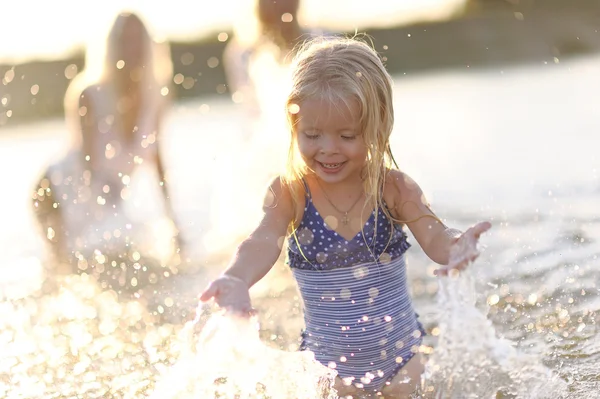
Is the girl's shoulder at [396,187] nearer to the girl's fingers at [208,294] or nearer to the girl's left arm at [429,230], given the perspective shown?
the girl's left arm at [429,230]

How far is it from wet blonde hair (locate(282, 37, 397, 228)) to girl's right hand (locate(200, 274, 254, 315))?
0.74 meters

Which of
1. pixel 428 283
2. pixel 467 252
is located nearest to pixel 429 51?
pixel 428 283

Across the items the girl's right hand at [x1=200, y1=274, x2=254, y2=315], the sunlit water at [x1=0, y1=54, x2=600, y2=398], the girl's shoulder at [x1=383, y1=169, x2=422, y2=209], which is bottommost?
the sunlit water at [x1=0, y1=54, x2=600, y2=398]

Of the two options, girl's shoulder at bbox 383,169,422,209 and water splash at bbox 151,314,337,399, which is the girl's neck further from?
water splash at bbox 151,314,337,399

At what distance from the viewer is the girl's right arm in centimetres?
301

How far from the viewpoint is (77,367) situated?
4.54 metres

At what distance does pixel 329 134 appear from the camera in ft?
11.4

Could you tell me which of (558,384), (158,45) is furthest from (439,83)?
(558,384)

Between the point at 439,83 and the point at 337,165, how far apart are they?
13514mm

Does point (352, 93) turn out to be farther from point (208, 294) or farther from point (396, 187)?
point (208, 294)

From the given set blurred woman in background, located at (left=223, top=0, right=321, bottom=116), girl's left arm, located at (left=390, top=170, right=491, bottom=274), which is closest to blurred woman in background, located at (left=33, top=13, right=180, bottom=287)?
blurred woman in background, located at (left=223, top=0, right=321, bottom=116)

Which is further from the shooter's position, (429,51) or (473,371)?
(429,51)

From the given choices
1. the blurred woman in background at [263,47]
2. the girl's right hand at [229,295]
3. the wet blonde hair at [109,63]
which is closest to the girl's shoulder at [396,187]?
the girl's right hand at [229,295]

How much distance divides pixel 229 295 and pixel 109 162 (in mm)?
4561
